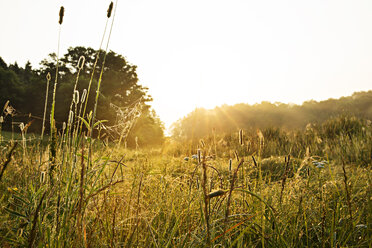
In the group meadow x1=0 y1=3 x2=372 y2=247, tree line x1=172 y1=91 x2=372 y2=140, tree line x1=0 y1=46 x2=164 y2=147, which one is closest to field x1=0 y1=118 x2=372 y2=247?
meadow x1=0 y1=3 x2=372 y2=247

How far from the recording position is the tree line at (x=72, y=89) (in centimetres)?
1808

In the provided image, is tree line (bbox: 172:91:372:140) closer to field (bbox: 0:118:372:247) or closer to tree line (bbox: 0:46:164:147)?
tree line (bbox: 0:46:164:147)

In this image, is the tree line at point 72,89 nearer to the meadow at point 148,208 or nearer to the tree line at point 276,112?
the tree line at point 276,112

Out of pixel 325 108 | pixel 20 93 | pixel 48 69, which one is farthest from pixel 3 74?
pixel 325 108

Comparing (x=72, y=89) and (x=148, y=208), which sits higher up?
(x=72, y=89)

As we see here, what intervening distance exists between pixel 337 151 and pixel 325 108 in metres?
20.9

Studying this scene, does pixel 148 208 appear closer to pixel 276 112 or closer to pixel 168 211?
pixel 168 211

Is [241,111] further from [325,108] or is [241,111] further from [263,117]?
[325,108]

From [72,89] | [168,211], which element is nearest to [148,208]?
[168,211]

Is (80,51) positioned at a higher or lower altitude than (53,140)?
higher

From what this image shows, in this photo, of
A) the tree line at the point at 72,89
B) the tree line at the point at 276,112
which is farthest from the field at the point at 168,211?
the tree line at the point at 276,112

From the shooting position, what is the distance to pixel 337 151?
17.3 ft

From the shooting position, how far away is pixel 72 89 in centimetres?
1775

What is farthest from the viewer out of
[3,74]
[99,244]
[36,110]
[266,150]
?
[36,110]
